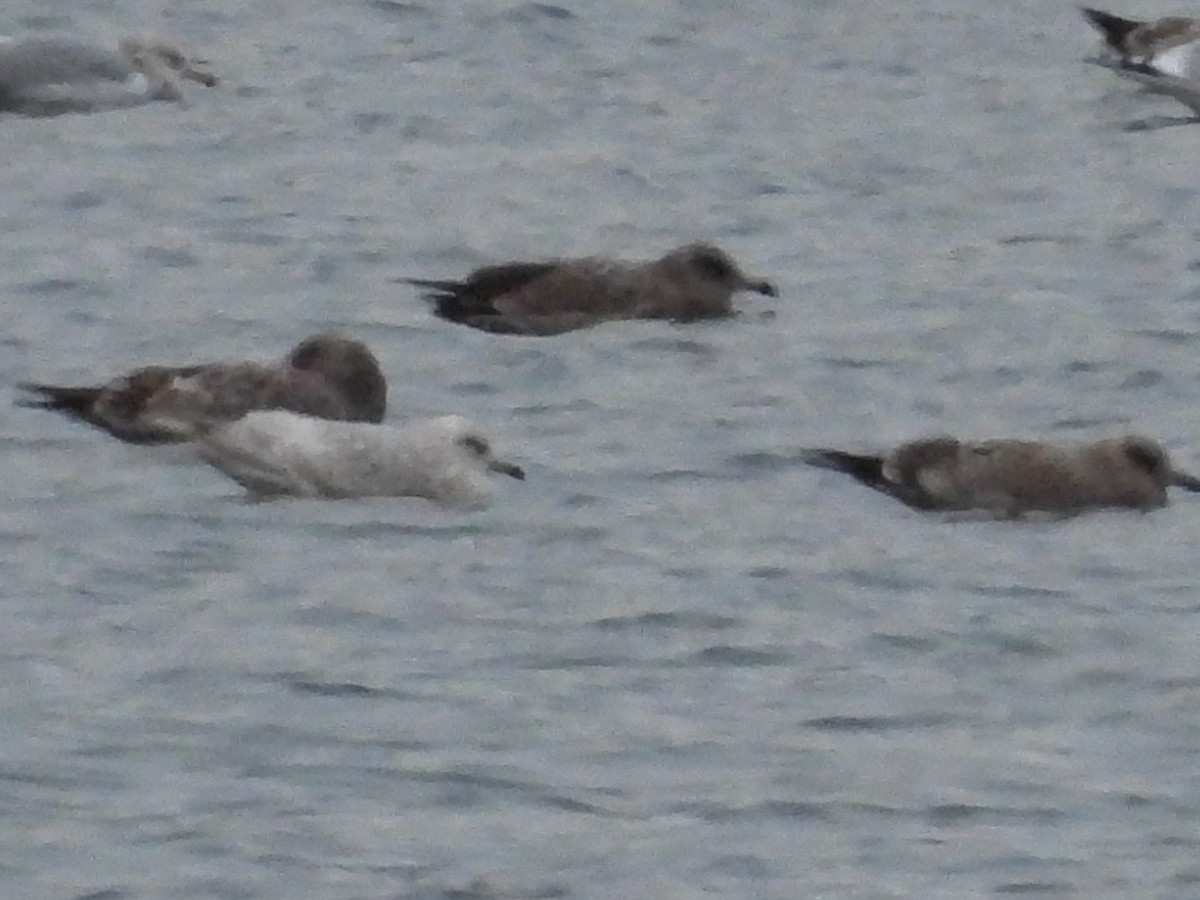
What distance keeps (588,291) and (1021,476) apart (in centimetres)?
281

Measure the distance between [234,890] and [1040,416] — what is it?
502 centimetres

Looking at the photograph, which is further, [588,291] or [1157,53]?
[1157,53]

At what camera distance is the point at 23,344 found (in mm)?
13672

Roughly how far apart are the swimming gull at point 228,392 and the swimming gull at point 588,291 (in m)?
1.36

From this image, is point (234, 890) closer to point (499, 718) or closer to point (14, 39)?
point (499, 718)

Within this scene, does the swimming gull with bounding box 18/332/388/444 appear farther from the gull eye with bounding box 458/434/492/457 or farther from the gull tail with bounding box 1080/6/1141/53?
the gull tail with bounding box 1080/6/1141/53

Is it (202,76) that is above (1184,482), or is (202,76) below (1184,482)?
below

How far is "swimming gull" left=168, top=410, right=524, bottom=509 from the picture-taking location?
11805 mm

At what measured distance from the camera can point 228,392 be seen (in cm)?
1245

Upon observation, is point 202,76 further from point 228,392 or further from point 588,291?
point 228,392

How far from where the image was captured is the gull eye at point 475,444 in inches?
466

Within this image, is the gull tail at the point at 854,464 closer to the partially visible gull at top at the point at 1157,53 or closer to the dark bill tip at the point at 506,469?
the dark bill tip at the point at 506,469

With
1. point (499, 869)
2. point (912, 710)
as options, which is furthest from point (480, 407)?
point (499, 869)

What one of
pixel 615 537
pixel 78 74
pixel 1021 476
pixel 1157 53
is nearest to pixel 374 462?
pixel 615 537
